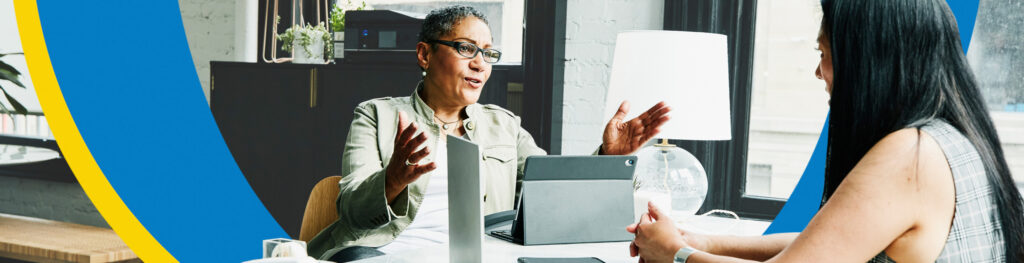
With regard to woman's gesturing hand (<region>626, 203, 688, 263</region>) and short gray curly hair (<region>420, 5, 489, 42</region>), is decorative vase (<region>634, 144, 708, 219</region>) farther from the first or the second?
woman's gesturing hand (<region>626, 203, 688, 263</region>)

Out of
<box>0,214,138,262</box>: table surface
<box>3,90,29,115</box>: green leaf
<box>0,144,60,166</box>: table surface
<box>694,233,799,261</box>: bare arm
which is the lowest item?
<box>0,214,138,262</box>: table surface

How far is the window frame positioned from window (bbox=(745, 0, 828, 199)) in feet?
0.10

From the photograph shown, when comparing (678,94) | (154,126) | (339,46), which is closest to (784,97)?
(678,94)

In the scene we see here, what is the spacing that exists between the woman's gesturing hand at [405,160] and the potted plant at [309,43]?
2.02 metres

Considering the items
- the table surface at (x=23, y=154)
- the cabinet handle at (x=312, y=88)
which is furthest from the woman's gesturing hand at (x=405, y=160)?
the table surface at (x=23, y=154)

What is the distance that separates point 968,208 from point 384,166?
136 centimetres

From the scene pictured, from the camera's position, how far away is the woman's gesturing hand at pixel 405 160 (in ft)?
5.02

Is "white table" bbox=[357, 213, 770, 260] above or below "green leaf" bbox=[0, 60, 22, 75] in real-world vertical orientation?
below

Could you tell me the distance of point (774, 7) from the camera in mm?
2934

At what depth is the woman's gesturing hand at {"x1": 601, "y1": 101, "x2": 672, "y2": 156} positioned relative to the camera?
204 cm

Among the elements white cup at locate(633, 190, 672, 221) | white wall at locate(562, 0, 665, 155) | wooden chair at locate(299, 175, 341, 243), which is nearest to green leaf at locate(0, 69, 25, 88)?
wooden chair at locate(299, 175, 341, 243)

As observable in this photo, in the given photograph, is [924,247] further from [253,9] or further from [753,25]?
[253,9]

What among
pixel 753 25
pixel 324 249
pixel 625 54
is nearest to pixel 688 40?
pixel 625 54

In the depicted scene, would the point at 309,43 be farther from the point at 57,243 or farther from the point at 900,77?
the point at 900,77
